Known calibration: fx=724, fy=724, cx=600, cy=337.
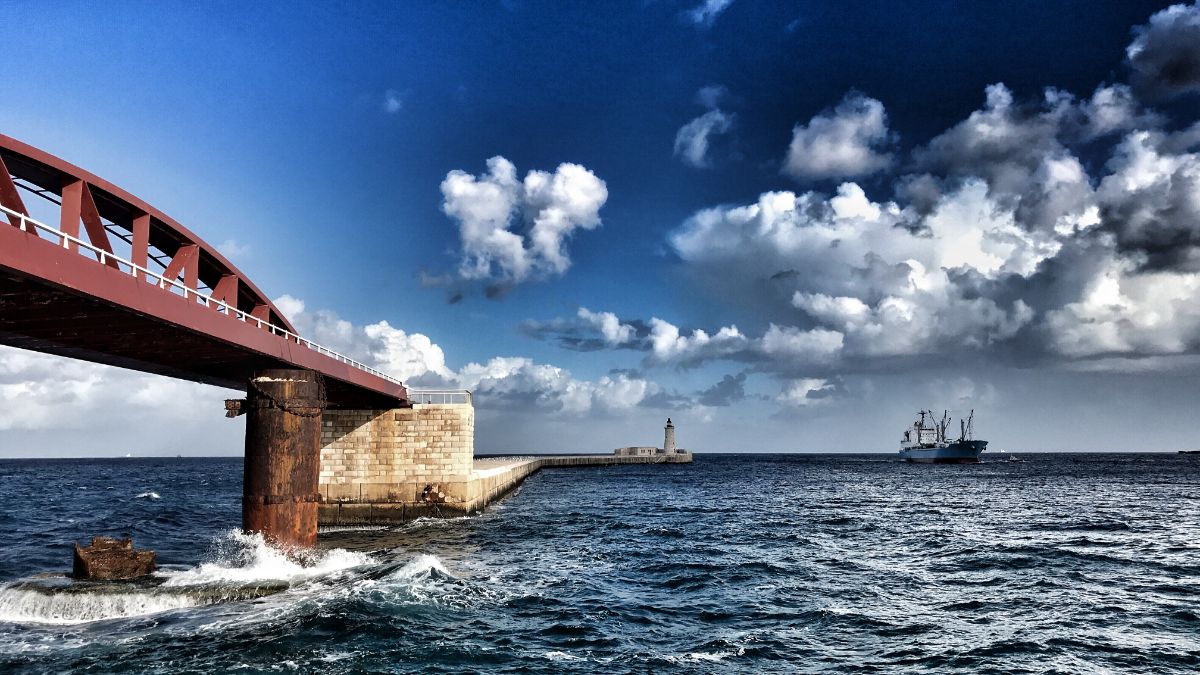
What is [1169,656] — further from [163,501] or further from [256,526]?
[163,501]

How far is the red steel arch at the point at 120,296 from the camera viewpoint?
1517cm

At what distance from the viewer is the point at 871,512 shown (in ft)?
150

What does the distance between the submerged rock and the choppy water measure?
121 centimetres

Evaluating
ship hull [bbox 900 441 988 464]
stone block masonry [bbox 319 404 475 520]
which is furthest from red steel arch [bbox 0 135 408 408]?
ship hull [bbox 900 441 988 464]

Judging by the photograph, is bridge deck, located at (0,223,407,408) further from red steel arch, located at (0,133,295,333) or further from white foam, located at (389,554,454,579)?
white foam, located at (389,554,454,579)

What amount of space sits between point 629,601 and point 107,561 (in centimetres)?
1493

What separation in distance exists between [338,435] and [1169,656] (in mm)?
34308

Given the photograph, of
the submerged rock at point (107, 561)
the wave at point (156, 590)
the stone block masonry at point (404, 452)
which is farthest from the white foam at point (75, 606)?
the stone block masonry at point (404, 452)

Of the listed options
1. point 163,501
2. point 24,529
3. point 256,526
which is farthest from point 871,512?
point 163,501

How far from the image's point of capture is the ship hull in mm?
141875

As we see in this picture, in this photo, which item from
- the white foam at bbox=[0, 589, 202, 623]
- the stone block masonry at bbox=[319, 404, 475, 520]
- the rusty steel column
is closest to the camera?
the white foam at bbox=[0, 589, 202, 623]

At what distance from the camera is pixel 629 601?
1995 cm

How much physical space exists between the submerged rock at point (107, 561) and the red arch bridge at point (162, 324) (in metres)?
4.45

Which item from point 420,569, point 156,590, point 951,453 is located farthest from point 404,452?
point 951,453
